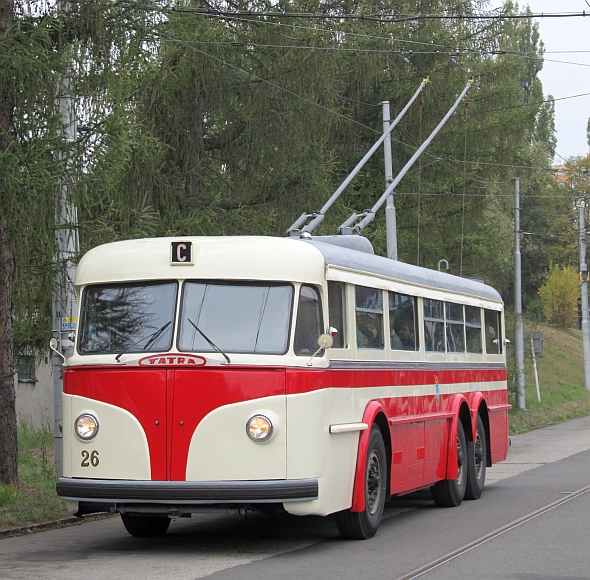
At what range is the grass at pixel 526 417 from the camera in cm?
1291

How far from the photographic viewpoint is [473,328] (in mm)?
15977

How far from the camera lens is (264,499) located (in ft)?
31.4

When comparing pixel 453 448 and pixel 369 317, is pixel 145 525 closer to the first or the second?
pixel 369 317

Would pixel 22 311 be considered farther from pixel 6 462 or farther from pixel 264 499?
pixel 264 499

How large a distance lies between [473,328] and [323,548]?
618cm

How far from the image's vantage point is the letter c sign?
33.6 feet

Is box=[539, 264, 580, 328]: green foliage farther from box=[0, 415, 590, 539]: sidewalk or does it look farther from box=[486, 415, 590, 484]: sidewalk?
box=[486, 415, 590, 484]: sidewalk

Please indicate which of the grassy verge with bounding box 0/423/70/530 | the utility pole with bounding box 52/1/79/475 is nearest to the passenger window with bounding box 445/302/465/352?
the utility pole with bounding box 52/1/79/475

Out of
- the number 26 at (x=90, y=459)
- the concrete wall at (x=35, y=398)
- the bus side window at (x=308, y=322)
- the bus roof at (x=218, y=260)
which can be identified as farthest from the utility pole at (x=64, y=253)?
the concrete wall at (x=35, y=398)

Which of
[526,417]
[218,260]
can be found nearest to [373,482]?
[218,260]

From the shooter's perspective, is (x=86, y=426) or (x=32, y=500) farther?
(x=32, y=500)

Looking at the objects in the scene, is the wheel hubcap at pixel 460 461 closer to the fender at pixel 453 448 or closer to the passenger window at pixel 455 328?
the fender at pixel 453 448

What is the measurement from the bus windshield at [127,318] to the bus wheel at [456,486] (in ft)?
17.3

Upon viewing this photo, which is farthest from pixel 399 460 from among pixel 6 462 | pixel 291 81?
pixel 291 81
